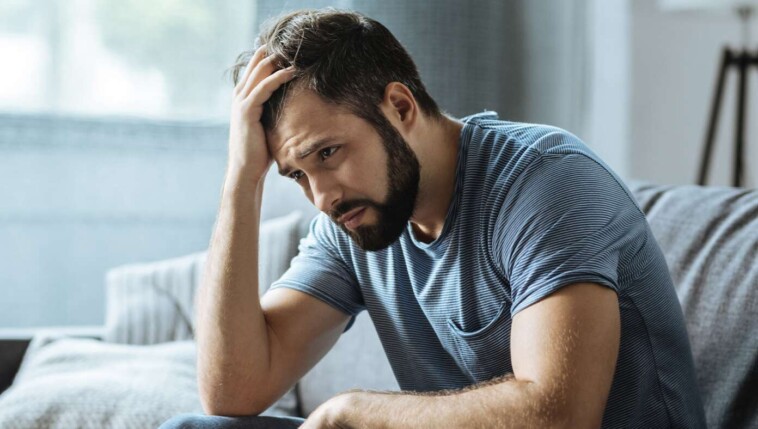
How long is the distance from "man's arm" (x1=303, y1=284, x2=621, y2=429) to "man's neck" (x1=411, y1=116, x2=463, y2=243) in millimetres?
271

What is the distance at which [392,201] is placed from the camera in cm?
129

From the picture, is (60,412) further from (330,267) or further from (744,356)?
(744,356)

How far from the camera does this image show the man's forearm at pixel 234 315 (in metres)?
1.40

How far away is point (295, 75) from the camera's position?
1.28 metres

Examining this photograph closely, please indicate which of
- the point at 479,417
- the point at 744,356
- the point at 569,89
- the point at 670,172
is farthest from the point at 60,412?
the point at 670,172

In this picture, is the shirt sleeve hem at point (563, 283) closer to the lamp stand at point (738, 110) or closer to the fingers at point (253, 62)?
the fingers at point (253, 62)

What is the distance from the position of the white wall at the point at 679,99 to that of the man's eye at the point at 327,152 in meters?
2.37

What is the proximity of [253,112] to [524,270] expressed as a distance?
47 centimetres

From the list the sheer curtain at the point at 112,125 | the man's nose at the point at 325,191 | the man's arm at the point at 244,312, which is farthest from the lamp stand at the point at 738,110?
the man's nose at the point at 325,191

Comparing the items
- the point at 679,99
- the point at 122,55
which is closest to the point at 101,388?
the point at 122,55

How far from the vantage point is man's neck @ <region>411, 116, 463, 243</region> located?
132 centimetres

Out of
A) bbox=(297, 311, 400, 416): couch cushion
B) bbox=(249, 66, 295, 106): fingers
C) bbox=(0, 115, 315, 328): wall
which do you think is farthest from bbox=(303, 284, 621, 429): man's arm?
bbox=(0, 115, 315, 328): wall

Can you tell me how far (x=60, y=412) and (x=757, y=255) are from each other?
1.17 meters

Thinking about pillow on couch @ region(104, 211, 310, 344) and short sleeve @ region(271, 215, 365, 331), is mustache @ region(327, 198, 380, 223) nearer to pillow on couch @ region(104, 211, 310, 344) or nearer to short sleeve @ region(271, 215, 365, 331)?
short sleeve @ region(271, 215, 365, 331)
